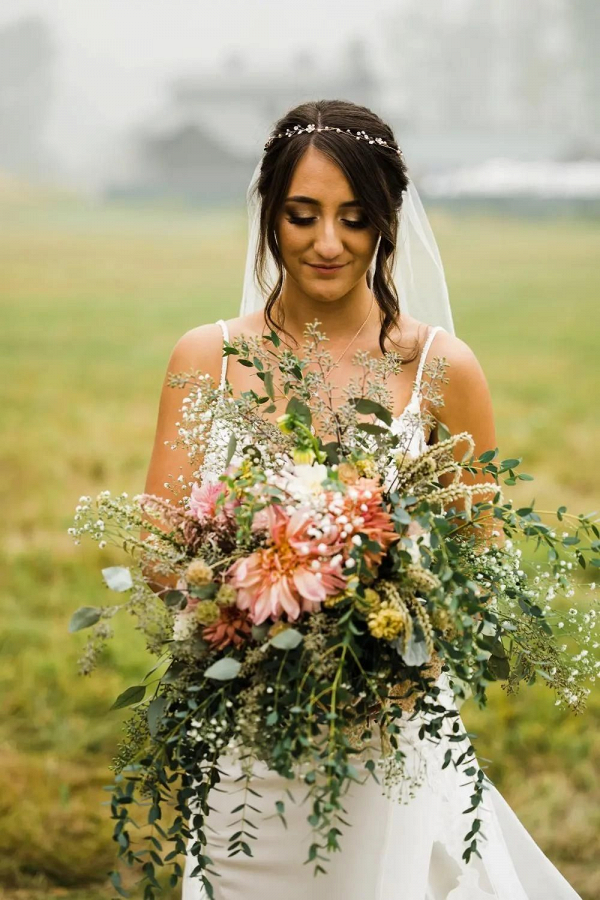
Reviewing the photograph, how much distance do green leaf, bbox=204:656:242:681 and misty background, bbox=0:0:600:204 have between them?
602 cm

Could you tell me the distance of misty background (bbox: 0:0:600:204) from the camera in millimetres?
7055

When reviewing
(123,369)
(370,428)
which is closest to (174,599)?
(370,428)

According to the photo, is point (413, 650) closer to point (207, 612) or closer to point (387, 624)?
point (387, 624)

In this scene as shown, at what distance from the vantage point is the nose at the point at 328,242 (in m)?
2.18

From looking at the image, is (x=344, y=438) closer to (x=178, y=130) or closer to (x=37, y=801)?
(x=37, y=801)

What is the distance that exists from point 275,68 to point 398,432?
547 cm

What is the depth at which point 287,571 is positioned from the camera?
A: 1460 millimetres

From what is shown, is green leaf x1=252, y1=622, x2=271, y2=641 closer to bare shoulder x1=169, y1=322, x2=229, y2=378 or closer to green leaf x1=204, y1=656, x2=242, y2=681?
green leaf x1=204, y1=656, x2=242, y2=681

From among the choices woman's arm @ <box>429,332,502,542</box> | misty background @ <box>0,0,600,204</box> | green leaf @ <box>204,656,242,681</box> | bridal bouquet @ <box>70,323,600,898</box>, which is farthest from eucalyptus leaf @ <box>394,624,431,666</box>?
misty background @ <box>0,0,600,204</box>

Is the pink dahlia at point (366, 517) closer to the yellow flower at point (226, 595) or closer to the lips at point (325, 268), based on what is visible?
the yellow flower at point (226, 595)

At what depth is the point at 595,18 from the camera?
23.5 ft

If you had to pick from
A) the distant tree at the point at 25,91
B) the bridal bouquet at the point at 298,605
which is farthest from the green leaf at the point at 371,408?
the distant tree at the point at 25,91

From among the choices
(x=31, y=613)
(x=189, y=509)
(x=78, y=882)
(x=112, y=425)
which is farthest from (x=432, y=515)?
(x=112, y=425)

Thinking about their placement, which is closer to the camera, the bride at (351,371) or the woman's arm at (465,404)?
the bride at (351,371)
